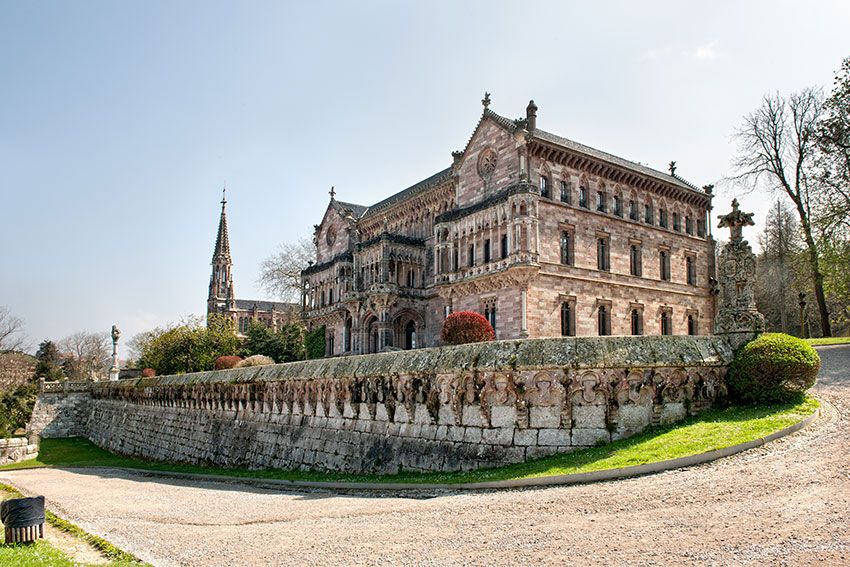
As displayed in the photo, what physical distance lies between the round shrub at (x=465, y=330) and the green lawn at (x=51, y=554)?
63.1ft

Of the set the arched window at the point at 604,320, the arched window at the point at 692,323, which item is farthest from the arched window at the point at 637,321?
the arched window at the point at 692,323

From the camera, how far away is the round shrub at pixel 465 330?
2967cm

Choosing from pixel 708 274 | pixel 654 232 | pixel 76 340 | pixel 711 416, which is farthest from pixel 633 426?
pixel 76 340

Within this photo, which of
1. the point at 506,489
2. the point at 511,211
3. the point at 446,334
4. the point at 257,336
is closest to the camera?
the point at 506,489

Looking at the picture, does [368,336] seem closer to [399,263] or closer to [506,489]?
[399,263]

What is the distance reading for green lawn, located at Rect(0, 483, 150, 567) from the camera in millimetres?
9233

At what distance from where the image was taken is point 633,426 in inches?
552

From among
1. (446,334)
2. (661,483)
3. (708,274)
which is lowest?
(661,483)

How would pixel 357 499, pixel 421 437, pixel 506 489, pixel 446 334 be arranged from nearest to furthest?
pixel 506 489
pixel 357 499
pixel 421 437
pixel 446 334

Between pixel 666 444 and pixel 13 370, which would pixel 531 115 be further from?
pixel 13 370

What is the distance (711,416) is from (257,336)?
5307cm

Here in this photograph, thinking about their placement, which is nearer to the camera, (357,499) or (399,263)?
(357,499)

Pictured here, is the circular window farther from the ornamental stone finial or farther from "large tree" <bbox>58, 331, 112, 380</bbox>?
"large tree" <bbox>58, 331, 112, 380</bbox>

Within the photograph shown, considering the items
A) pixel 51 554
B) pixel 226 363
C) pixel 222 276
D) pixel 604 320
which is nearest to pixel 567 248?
pixel 604 320
